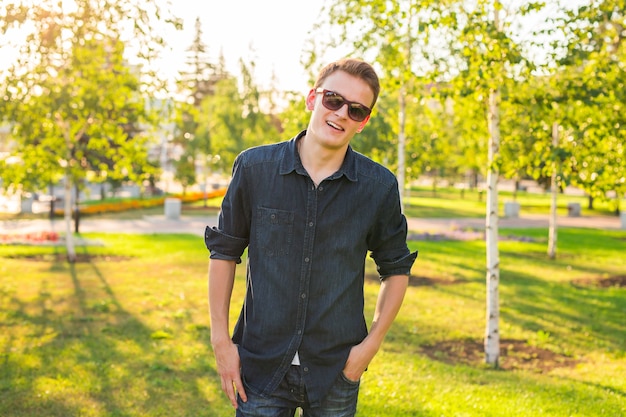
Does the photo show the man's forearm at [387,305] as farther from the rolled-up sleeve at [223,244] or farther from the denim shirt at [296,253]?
the rolled-up sleeve at [223,244]

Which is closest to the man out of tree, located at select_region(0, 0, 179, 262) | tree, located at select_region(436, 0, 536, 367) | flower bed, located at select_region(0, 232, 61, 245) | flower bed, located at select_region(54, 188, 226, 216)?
tree, located at select_region(436, 0, 536, 367)

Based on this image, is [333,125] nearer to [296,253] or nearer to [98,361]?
[296,253]

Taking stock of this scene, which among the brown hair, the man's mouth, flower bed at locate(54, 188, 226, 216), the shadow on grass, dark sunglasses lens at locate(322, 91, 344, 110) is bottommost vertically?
the shadow on grass

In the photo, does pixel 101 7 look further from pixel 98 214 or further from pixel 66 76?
pixel 98 214

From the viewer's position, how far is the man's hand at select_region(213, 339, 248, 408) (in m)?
2.77

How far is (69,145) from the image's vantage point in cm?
1488

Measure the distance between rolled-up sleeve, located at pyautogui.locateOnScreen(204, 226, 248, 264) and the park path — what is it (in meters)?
19.3

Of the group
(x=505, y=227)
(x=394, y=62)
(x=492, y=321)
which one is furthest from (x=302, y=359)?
(x=505, y=227)

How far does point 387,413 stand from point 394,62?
4.53m

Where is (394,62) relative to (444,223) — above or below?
above

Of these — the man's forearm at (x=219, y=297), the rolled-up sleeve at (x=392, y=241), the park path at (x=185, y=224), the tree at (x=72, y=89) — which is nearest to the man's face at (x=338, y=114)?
the rolled-up sleeve at (x=392, y=241)

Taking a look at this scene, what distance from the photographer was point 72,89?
45.9 ft

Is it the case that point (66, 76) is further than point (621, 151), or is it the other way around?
point (66, 76)

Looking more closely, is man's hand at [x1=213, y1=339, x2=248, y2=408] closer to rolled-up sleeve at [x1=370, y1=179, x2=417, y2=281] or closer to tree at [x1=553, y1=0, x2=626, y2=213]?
rolled-up sleeve at [x1=370, y1=179, x2=417, y2=281]
